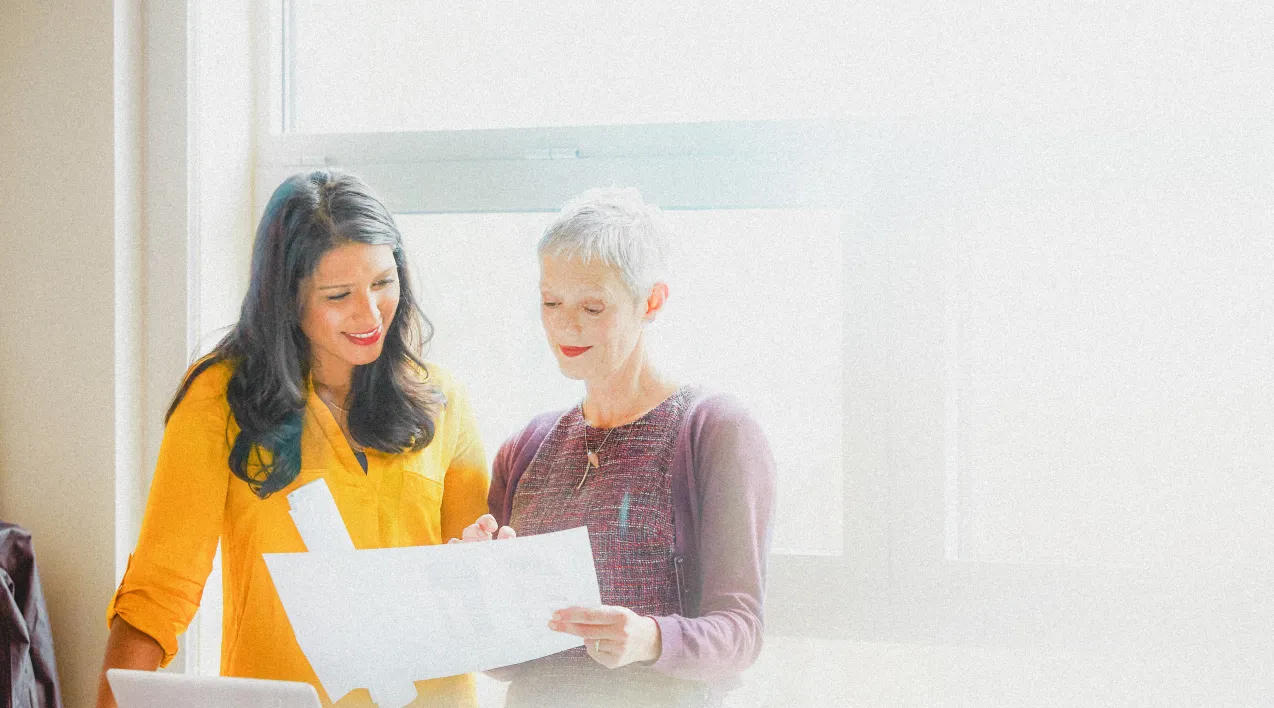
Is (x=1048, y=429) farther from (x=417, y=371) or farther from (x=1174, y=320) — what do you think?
(x=417, y=371)

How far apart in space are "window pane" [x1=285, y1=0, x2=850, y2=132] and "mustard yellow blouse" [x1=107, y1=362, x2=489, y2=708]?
0.50 meters

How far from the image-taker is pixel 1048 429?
1332 millimetres

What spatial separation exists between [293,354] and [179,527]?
0.88 feet

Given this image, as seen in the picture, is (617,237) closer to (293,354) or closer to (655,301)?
(655,301)

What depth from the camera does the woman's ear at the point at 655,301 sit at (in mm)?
1299

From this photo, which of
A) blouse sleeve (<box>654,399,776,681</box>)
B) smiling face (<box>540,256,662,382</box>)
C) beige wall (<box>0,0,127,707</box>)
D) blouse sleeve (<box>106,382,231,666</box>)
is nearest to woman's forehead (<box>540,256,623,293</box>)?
smiling face (<box>540,256,662,382</box>)

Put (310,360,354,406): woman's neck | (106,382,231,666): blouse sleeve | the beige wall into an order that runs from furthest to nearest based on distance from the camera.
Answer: the beige wall
(310,360,354,406): woman's neck
(106,382,231,666): blouse sleeve

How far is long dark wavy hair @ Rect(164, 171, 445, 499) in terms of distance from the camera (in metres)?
1.32

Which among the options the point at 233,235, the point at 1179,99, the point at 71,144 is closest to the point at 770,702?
the point at 1179,99

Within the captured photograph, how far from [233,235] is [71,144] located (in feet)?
0.93

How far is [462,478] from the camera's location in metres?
1.36

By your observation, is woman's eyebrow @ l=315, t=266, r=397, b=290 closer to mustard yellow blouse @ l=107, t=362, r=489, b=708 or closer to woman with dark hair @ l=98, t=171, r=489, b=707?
woman with dark hair @ l=98, t=171, r=489, b=707

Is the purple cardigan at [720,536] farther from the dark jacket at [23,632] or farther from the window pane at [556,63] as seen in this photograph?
the dark jacket at [23,632]

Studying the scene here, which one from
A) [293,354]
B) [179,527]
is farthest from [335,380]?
[179,527]
